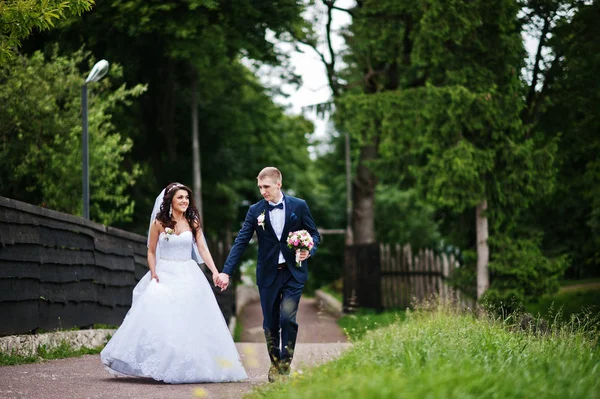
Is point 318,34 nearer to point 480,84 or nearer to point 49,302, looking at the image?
point 480,84

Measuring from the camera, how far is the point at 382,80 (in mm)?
26766

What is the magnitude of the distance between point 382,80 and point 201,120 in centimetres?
685

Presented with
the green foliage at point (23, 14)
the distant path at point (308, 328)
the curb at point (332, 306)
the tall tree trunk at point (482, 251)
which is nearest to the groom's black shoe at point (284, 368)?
the green foliage at point (23, 14)

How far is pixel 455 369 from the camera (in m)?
6.34

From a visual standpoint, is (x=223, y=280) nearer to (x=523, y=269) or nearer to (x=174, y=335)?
(x=174, y=335)

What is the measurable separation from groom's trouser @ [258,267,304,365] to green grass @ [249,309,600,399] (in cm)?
69

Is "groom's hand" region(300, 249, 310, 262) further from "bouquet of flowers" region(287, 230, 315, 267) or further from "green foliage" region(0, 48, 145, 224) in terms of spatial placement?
"green foliage" region(0, 48, 145, 224)

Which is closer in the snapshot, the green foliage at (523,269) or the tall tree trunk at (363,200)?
the green foliage at (523,269)

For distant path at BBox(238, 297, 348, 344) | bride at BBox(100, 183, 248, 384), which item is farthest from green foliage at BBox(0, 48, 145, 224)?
bride at BBox(100, 183, 248, 384)

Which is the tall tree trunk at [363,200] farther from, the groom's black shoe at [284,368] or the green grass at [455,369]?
the groom's black shoe at [284,368]

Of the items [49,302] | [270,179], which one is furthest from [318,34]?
[270,179]

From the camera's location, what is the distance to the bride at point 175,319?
877 centimetres

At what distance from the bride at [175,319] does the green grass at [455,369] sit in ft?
5.02

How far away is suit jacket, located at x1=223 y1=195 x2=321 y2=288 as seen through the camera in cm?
855
